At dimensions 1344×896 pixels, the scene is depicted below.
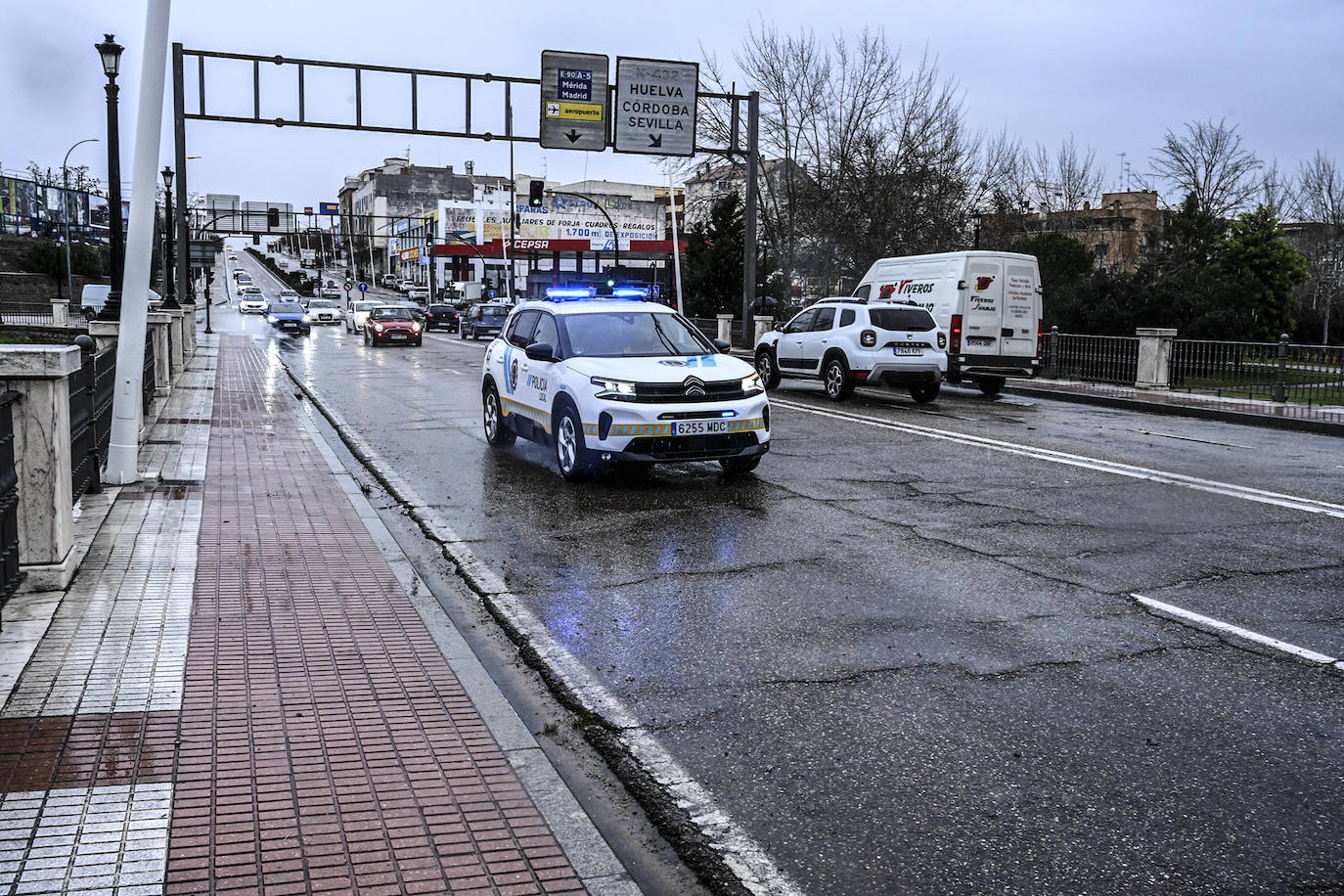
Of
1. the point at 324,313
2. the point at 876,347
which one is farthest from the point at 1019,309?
the point at 324,313

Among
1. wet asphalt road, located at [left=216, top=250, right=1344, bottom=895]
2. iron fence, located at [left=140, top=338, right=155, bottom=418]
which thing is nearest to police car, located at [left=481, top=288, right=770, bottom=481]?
wet asphalt road, located at [left=216, top=250, right=1344, bottom=895]

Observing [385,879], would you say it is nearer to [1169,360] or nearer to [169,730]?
[169,730]

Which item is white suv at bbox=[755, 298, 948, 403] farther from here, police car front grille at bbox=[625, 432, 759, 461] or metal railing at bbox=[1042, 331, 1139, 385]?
police car front grille at bbox=[625, 432, 759, 461]

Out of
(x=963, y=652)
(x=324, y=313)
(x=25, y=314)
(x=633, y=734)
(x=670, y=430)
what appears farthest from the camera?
(x=324, y=313)

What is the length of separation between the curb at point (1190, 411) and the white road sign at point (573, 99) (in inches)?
484

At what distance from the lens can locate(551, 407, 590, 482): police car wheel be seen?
991 centimetres

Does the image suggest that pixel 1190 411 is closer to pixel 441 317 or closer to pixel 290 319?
pixel 290 319

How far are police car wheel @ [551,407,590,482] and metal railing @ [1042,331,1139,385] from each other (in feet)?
51.2

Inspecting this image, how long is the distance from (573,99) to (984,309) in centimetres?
1231

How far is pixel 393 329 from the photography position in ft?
125

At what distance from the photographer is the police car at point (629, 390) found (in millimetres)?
9656

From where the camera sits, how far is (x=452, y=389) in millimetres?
20609

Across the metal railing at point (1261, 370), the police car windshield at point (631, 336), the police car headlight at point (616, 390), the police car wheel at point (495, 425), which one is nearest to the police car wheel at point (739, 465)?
the police car windshield at point (631, 336)

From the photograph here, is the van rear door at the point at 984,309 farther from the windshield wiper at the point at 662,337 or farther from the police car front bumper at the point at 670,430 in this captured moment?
the police car front bumper at the point at 670,430
